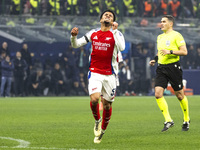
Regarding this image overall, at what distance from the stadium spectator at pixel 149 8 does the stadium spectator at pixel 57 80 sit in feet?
18.1

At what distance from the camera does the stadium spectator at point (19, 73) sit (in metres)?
26.0

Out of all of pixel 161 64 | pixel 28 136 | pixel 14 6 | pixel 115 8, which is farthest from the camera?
pixel 115 8

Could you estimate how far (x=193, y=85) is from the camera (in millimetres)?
29469

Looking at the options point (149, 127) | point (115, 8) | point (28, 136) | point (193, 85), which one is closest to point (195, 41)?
point (193, 85)

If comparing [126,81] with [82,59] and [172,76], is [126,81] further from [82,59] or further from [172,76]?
[172,76]

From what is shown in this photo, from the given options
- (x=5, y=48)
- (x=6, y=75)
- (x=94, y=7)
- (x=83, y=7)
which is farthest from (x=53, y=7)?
(x=6, y=75)

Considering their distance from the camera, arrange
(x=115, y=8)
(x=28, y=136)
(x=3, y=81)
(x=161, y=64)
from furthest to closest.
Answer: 1. (x=115, y=8)
2. (x=3, y=81)
3. (x=161, y=64)
4. (x=28, y=136)

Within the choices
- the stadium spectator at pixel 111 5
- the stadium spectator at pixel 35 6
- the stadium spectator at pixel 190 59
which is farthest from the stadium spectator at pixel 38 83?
the stadium spectator at pixel 190 59

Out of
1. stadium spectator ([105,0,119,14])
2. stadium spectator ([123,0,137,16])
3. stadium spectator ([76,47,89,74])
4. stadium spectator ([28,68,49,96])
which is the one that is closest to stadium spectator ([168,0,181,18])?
stadium spectator ([123,0,137,16])

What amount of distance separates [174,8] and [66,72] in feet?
22.9

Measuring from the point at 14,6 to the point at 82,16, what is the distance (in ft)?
10.9

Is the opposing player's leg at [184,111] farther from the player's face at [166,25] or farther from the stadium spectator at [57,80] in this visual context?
the stadium spectator at [57,80]

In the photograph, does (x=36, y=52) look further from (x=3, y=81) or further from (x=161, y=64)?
(x=161, y=64)

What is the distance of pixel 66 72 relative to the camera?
2728 centimetres
